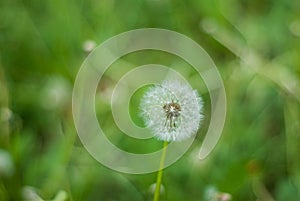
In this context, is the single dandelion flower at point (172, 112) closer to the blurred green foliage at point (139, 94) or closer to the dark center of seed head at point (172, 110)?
the dark center of seed head at point (172, 110)

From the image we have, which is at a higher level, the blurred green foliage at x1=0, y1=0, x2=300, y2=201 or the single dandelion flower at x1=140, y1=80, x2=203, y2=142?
the blurred green foliage at x1=0, y1=0, x2=300, y2=201

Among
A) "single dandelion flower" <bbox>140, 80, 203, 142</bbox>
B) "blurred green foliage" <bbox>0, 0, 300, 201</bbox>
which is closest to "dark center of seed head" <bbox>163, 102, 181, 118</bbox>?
"single dandelion flower" <bbox>140, 80, 203, 142</bbox>

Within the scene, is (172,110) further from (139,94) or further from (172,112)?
(139,94)

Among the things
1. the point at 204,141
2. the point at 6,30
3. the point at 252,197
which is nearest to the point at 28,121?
the point at 6,30

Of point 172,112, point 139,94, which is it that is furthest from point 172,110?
point 139,94

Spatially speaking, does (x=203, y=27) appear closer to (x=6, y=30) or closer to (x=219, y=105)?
(x=219, y=105)

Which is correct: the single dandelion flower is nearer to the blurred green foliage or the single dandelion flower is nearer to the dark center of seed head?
the dark center of seed head
